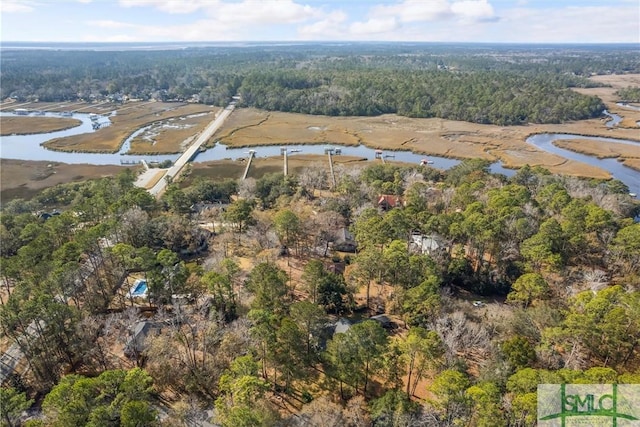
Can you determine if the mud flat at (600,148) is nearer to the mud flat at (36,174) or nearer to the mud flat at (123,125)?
the mud flat at (123,125)

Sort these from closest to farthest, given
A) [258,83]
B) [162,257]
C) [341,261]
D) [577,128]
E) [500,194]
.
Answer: [162,257] < [341,261] < [500,194] < [577,128] < [258,83]

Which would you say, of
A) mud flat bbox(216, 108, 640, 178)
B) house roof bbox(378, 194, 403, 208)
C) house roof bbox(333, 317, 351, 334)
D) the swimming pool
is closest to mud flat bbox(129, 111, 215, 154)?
mud flat bbox(216, 108, 640, 178)

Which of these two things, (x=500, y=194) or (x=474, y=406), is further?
(x=500, y=194)

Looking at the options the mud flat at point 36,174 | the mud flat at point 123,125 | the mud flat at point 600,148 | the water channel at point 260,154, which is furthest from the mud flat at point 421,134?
the mud flat at point 36,174

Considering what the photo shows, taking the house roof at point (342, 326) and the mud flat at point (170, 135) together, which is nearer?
the house roof at point (342, 326)

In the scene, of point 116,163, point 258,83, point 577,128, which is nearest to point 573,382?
point 116,163

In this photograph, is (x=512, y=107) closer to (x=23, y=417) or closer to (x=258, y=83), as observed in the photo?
(x=258, y=83)
